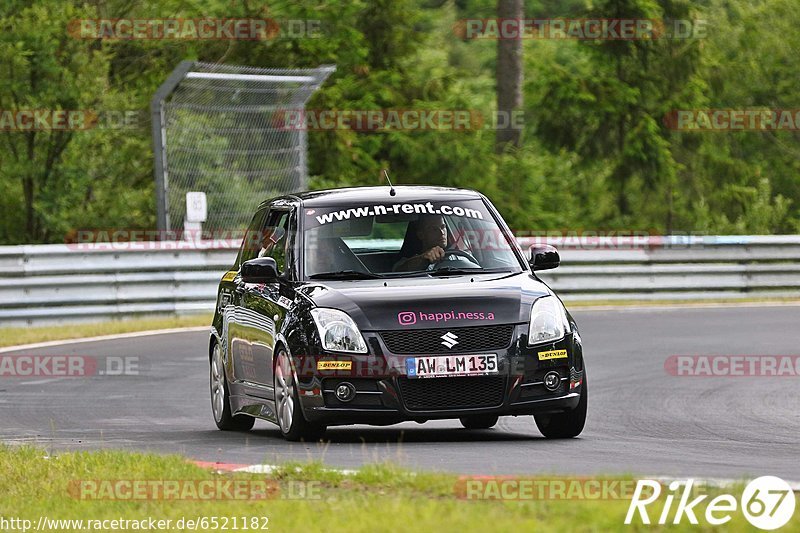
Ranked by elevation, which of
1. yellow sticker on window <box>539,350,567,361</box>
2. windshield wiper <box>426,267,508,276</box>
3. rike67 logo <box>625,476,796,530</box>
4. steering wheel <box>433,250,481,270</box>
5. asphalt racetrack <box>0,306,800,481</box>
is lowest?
asphalt racetrack <box>0,306,800,481</box>

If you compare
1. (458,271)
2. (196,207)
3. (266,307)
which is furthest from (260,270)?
(196,207)

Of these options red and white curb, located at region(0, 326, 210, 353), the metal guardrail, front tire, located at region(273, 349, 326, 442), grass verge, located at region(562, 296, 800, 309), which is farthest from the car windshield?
grass verge, located at region(562, 296, 800, 309)

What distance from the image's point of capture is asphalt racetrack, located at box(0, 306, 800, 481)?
880cm

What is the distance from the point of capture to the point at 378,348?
9.70 m

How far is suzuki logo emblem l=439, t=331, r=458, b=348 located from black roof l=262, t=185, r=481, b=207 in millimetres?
1691

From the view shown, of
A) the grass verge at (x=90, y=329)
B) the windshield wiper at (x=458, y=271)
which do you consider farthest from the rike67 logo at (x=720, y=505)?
the grass verge at (x=90, y=329)

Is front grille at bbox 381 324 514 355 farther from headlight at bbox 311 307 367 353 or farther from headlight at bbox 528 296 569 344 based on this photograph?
headlight at bbox 528 296 569 344

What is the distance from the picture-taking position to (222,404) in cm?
1178

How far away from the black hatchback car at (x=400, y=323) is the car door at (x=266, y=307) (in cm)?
2

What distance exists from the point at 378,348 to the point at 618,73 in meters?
31.8

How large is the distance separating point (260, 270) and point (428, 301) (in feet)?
4.42

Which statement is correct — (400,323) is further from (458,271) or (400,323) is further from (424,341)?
(458,271)

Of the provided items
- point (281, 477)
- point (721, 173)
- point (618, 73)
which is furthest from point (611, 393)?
point (721, 173)

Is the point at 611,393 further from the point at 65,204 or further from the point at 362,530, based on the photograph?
the point at 65,204
